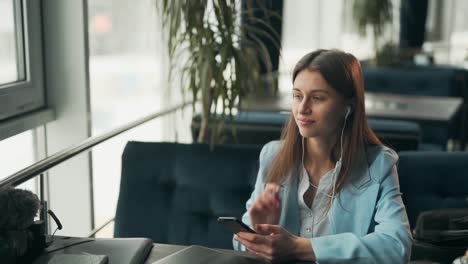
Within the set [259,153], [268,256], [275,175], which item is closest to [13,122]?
[259,153]

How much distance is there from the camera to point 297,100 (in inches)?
75.4

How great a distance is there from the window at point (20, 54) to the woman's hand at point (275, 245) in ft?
4.68

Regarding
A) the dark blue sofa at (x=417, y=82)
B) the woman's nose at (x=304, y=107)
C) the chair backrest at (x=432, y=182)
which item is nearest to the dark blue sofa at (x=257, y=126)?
the chair backrest at (x=432, y=182)

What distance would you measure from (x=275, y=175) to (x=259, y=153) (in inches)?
11.8

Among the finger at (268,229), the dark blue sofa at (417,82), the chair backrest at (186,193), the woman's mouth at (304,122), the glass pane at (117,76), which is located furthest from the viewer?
the dark blue sofa at (417,82)

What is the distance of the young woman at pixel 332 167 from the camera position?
73.9 inches

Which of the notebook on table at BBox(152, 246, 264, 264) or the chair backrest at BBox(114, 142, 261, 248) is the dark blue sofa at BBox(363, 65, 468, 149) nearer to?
the chair backrest at BBox(114, 142, 261, 248)

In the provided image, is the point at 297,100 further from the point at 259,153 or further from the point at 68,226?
the point at 68,226

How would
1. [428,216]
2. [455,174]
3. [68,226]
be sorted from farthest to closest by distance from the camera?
[68,226] < [455,174] < [428,216]

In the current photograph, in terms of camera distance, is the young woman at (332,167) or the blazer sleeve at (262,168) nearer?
the young woman at (332,167)

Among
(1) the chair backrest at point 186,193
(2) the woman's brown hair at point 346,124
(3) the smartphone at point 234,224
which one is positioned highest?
(2) the woman's brown hair at point 346,124

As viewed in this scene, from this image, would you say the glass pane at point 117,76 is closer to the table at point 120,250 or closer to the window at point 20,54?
the window at point 20,54

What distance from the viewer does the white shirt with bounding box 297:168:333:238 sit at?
1.93m

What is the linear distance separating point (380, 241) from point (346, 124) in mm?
398
